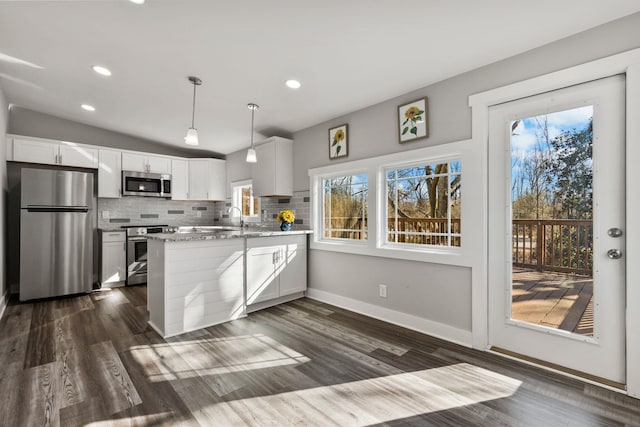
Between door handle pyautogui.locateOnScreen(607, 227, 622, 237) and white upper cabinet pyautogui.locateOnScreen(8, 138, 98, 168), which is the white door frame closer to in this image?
door handle pyautogui.locateOnScreen(607, 227, 622, 237)

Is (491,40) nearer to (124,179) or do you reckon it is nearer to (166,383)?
(166,383)

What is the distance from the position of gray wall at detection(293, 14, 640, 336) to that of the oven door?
9.07 feet

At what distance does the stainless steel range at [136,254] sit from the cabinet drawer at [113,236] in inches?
3.3

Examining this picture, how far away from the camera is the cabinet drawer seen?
4.38m

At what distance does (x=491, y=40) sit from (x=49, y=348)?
419 cm

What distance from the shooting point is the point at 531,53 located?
2164 millimetres

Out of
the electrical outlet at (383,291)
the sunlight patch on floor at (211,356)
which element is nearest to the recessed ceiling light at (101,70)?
the sunlight patch on floor at (211,356)

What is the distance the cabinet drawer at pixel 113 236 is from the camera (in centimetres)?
438

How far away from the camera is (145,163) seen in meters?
4.91

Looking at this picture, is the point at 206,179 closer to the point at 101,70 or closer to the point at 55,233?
the point at 55,233

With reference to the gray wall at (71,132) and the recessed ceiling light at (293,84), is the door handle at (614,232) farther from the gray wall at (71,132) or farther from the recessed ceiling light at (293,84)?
the gray wall at (71,132)

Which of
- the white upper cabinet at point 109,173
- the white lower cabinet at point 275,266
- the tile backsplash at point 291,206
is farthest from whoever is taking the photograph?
the white upper cabinet at point 109,173

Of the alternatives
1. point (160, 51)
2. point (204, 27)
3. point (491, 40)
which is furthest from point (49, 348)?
point (491, 40)

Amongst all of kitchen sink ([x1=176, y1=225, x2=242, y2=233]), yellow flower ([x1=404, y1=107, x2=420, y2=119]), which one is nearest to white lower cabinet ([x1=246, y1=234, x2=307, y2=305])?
kitchen sink ([x1=176, y1=225, x2=242, y2=233])
